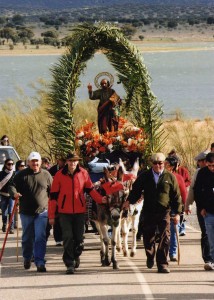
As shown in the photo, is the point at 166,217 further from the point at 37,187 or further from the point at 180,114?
the point at 180,114

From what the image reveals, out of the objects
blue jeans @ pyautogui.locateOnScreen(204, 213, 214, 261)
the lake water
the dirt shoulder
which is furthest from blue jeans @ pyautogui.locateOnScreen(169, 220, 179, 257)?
the dirt shoulder

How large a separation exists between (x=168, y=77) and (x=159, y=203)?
220ft

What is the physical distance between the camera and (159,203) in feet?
51.1

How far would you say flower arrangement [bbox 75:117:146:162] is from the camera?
19.3 meters

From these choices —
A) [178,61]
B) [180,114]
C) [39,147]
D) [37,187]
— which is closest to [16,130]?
[39,147]

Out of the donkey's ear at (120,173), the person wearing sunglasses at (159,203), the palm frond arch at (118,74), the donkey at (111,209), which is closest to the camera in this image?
the person wearing sunglasses at (159,203)

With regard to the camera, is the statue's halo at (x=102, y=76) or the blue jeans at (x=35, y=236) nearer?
the blue jeans at (x=35, y=236)

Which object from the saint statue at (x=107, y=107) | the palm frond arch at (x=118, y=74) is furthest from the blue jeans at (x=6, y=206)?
the saint statue at (x=107, y=107)

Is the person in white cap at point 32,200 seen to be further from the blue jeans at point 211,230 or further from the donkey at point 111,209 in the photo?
the blue jeans at point 211,230

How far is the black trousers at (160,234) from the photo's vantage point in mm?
15578

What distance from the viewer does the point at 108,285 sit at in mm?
14359

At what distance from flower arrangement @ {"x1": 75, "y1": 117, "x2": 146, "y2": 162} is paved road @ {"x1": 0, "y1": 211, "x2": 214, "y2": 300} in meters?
2.23

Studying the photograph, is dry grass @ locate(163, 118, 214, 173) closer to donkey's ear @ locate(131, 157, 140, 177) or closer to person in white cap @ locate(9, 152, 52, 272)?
donkey's ear @ locate(131, 157, 140, 177)

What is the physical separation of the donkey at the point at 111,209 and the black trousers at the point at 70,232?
596mm
